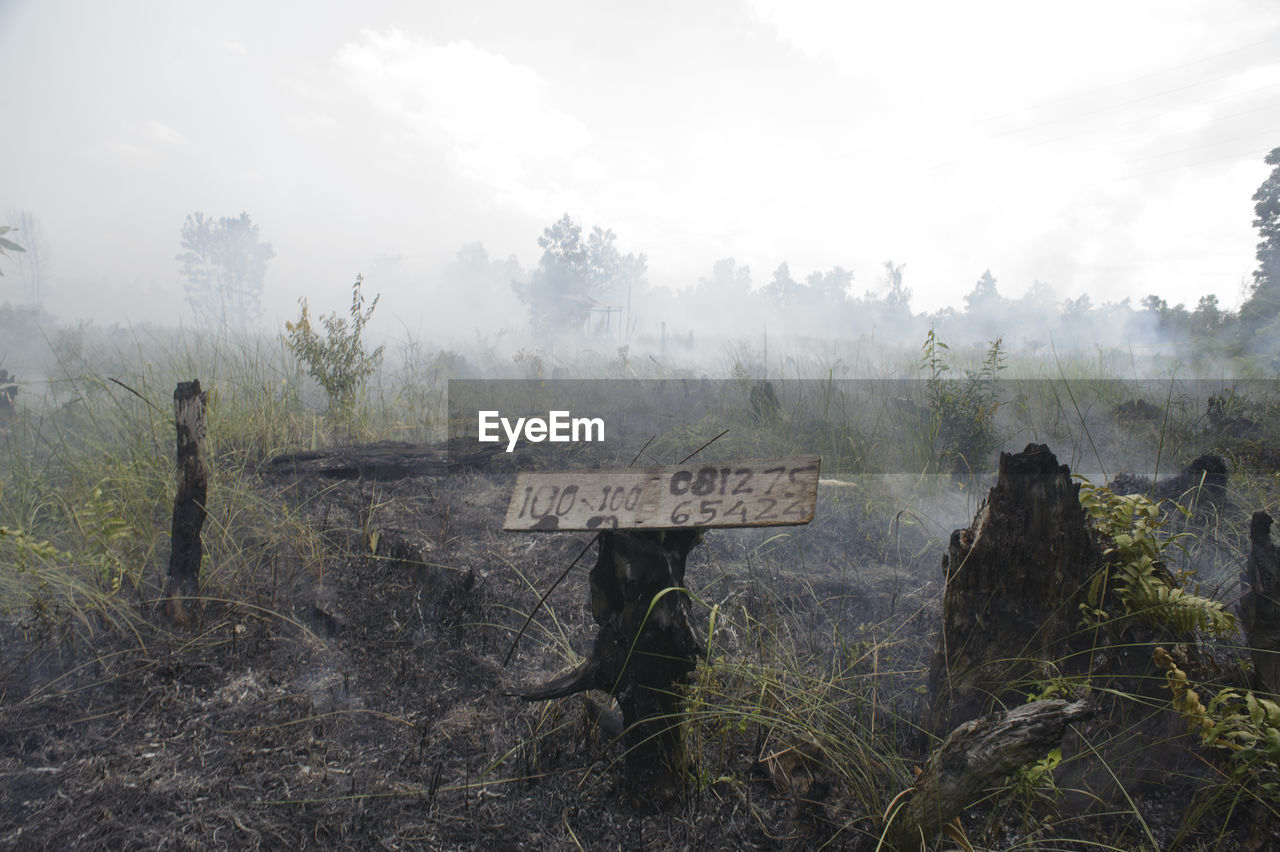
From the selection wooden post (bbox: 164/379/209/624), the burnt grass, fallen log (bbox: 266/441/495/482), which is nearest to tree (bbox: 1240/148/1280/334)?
the burnt grass

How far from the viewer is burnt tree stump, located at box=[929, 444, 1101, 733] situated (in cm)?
186

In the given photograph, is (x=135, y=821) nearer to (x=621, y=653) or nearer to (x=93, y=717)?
(x=93, y=717)

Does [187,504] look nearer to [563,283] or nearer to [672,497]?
[672,497]

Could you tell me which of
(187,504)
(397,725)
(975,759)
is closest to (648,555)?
(975,759)

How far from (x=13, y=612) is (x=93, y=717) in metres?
1.05

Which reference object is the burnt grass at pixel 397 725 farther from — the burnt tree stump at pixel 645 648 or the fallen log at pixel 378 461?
the fallen log at pixel 378 461

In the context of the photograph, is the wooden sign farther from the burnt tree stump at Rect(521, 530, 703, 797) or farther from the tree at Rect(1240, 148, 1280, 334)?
the tree at Rect(1240, 148, 1280, 334)

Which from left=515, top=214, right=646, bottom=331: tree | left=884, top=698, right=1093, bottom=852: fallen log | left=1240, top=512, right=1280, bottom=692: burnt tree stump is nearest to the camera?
left=884, top=698, right=1093, bottom=852: fallen log

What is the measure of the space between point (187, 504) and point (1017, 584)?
322 centimetres

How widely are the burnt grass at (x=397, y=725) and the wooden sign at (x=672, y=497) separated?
53 centimetres

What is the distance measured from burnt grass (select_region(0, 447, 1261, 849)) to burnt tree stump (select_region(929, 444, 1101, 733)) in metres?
0.26

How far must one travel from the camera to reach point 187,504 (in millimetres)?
2490

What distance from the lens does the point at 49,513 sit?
→ 3219 mm

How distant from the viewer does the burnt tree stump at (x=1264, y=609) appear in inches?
65.2
